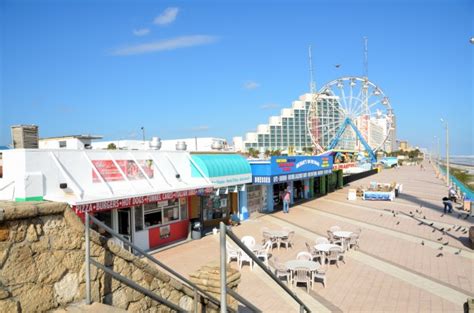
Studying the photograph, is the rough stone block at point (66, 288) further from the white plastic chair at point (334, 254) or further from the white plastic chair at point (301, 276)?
the white plastic chair at point (334, 254)

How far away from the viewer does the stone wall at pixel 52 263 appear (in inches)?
116

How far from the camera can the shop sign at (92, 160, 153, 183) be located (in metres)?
12.4

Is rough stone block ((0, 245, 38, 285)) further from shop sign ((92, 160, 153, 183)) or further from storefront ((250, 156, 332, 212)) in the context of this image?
storefront ((250, 156, 332, 212))

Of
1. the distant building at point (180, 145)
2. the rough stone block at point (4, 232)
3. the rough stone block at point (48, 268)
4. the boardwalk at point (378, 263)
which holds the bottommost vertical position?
the boardwalk at point (378, 263)

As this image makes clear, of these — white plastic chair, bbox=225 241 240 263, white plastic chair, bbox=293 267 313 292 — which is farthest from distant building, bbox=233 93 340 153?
white plastic chair, bbox=293 267 313 292

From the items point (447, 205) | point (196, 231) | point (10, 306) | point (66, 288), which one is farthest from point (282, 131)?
point (10, 306)

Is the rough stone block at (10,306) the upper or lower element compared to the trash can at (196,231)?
upper

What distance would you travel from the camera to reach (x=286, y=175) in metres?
22.5

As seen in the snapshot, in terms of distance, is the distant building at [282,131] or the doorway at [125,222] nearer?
the doorway at [125,222]

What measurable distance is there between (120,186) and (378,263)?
881 cm

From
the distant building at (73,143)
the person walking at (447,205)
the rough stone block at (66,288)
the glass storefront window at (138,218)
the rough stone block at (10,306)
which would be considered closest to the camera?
the rough stone block at (10,306)

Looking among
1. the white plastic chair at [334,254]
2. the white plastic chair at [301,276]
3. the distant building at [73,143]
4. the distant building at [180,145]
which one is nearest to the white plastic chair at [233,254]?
the white plastic chair at [301,276]

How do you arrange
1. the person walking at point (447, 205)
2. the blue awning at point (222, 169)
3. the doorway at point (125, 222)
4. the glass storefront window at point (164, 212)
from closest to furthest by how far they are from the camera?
the doorway at point (125, 222) < the glass storefront window at point (164, 212) < the blue awning at point (222, 169) < the person walking at point (447, 205)

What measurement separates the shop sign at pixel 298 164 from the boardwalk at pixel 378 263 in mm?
2686
